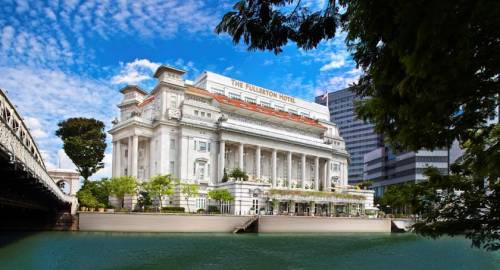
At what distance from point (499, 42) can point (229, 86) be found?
105m

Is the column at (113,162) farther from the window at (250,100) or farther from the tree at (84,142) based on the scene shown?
the window at (250,100)

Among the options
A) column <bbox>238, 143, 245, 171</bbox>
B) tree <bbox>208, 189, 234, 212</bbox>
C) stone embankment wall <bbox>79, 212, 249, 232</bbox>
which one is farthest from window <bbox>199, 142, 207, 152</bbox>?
stone embankment wall <bbox>79, 212, 249, 232</bbox>

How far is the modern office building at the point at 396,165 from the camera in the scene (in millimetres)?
131375

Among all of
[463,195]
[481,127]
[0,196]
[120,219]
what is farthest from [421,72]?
[120,219]

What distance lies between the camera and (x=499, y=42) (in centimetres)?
672

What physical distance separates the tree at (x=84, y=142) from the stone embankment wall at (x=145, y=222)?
30.2m

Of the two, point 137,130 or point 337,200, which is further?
point 337,200

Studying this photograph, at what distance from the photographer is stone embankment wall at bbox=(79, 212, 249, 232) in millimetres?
66438

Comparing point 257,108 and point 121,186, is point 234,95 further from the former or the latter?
point 121,186

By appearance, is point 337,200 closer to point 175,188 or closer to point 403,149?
point 175,188

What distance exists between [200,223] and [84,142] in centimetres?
3610

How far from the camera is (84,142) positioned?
95.1 metres

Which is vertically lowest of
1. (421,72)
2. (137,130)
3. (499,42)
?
(421,72)

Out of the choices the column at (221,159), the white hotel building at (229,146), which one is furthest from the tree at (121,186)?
the column at (221,159)
